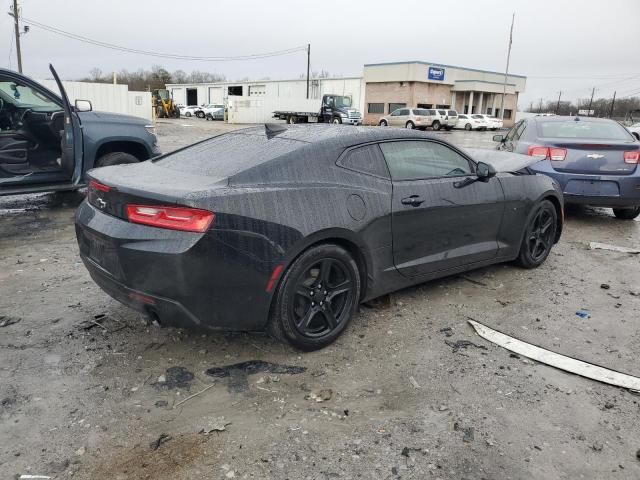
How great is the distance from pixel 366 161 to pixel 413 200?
18.9 inches

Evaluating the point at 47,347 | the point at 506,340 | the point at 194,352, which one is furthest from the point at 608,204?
the point at 47,347

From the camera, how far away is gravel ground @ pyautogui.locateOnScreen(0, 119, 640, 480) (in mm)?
2525

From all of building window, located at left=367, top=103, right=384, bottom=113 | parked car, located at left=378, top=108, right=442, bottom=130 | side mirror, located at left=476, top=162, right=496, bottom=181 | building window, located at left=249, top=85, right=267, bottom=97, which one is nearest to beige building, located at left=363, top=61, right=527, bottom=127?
building window, located at left=367, top=103, right=384, bottom=113

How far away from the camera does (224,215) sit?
9.91 feet

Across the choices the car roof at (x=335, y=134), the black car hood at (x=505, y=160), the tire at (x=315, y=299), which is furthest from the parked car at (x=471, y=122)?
the tire at (x=315, y=299)

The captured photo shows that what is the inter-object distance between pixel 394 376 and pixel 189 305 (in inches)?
52.7

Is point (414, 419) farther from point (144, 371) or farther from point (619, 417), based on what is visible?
point (144, 371)

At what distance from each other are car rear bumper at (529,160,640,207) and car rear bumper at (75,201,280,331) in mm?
5513

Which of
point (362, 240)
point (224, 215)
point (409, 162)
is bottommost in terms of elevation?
point (362, 240)

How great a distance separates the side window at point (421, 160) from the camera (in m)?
4.03

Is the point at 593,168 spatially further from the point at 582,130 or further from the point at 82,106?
the point at 82,106

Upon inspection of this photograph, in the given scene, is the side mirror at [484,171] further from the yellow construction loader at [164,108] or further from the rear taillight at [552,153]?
the yellow construction loader at [164,108]

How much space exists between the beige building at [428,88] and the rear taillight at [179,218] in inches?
1999

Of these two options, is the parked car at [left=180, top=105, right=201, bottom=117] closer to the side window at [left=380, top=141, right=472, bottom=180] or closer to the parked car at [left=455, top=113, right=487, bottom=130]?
the parked car at [left=455, top=113, right=487, bottom=130]
